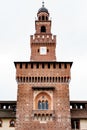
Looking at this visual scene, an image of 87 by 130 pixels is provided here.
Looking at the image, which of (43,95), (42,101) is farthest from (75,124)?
(43,95)

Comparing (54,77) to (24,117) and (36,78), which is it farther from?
(24,117)

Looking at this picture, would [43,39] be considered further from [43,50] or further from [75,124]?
[75,124]

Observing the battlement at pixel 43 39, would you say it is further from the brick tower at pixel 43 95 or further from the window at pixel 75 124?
the window at pixel 75 124

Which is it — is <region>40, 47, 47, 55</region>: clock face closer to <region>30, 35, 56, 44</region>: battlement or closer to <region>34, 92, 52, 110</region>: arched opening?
<region>30, 35, 56, 44</region>: battlement

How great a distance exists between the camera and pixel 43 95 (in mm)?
48000

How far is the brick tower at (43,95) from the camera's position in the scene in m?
46.1

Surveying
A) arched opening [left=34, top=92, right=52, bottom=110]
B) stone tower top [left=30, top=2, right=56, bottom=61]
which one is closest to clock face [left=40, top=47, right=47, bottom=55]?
stone tower top [left=30, top=2, right=56, bottom=61]

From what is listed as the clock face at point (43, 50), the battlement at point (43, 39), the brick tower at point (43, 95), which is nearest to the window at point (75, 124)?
the brick tower at point (43, 95)

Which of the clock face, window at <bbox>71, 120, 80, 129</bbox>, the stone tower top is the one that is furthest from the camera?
the clock face

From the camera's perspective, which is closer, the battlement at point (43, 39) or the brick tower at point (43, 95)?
the brick tower at point (43, 95)

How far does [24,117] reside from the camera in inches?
1820

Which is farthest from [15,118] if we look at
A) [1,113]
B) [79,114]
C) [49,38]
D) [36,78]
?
[49,38]

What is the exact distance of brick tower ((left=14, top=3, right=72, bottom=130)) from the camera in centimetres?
4612

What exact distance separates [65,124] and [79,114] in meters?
3.83
